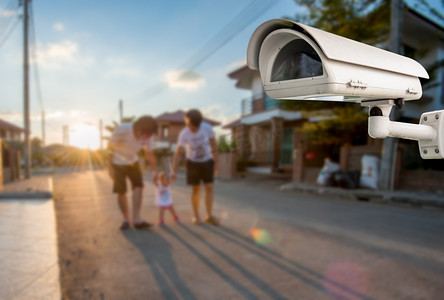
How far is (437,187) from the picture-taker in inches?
261

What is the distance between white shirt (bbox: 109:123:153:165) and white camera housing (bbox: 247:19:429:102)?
Result: 3.26m

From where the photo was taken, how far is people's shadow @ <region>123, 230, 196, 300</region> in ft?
6.69

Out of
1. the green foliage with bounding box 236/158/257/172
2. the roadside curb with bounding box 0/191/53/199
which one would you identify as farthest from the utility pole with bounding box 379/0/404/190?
the green foliage with bounding box 236/158/257/172

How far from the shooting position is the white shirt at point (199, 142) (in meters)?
3.92

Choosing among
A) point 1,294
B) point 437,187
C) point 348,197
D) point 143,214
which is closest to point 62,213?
point 143,214

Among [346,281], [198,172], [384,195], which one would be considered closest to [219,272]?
[346,281]

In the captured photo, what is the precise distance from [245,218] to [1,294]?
126 inches

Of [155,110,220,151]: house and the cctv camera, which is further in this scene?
[155,110,220,151]: house

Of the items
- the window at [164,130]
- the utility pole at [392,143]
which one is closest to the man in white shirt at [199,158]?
the utility pole at [392,143]

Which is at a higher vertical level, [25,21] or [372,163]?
[25,21]

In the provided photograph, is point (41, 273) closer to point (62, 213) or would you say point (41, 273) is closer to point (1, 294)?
point (1, 294)

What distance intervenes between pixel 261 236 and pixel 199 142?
1.47 metres

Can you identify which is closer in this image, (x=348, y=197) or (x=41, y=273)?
(x=41, y=273)

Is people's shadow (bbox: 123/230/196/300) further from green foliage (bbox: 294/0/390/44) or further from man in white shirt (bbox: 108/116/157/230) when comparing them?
green foliage (bbox: 294/0/390/44)
